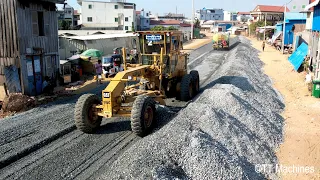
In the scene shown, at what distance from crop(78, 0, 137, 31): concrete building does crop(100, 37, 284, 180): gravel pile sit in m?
54.3

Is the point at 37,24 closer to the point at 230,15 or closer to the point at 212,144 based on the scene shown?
the point at 212,144

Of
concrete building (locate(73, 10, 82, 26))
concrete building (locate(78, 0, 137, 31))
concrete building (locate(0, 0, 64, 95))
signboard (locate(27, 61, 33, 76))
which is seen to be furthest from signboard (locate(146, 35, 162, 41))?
concrete building (locate(73, 10, 82, 26))

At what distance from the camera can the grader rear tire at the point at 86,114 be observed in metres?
10.3

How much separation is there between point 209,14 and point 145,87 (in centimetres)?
15234

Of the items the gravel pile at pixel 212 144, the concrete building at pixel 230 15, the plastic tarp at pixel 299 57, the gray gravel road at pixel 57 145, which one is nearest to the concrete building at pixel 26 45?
the gray gravel road at pixel 57 145

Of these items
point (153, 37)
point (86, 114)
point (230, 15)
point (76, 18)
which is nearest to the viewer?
point (86, 114)

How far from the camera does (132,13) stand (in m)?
67.6

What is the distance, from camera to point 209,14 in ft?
519

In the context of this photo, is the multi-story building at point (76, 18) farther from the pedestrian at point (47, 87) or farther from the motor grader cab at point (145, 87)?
the motor grader cab at point (145, 87)

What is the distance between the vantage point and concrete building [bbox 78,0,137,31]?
65.2 m

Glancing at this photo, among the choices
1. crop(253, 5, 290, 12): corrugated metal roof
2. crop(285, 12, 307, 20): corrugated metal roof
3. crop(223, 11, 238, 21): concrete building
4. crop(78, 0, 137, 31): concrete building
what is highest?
crop(223, 11, 238, 21): concrete building

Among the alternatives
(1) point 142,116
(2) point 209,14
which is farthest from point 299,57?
(2) point 209,14

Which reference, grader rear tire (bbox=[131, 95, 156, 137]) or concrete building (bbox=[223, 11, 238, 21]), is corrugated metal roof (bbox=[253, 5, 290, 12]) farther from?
grader rear tire (bbox=[131, 95, 156, 137])

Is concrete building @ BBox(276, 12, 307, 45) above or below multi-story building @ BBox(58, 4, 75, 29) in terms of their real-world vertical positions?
below
